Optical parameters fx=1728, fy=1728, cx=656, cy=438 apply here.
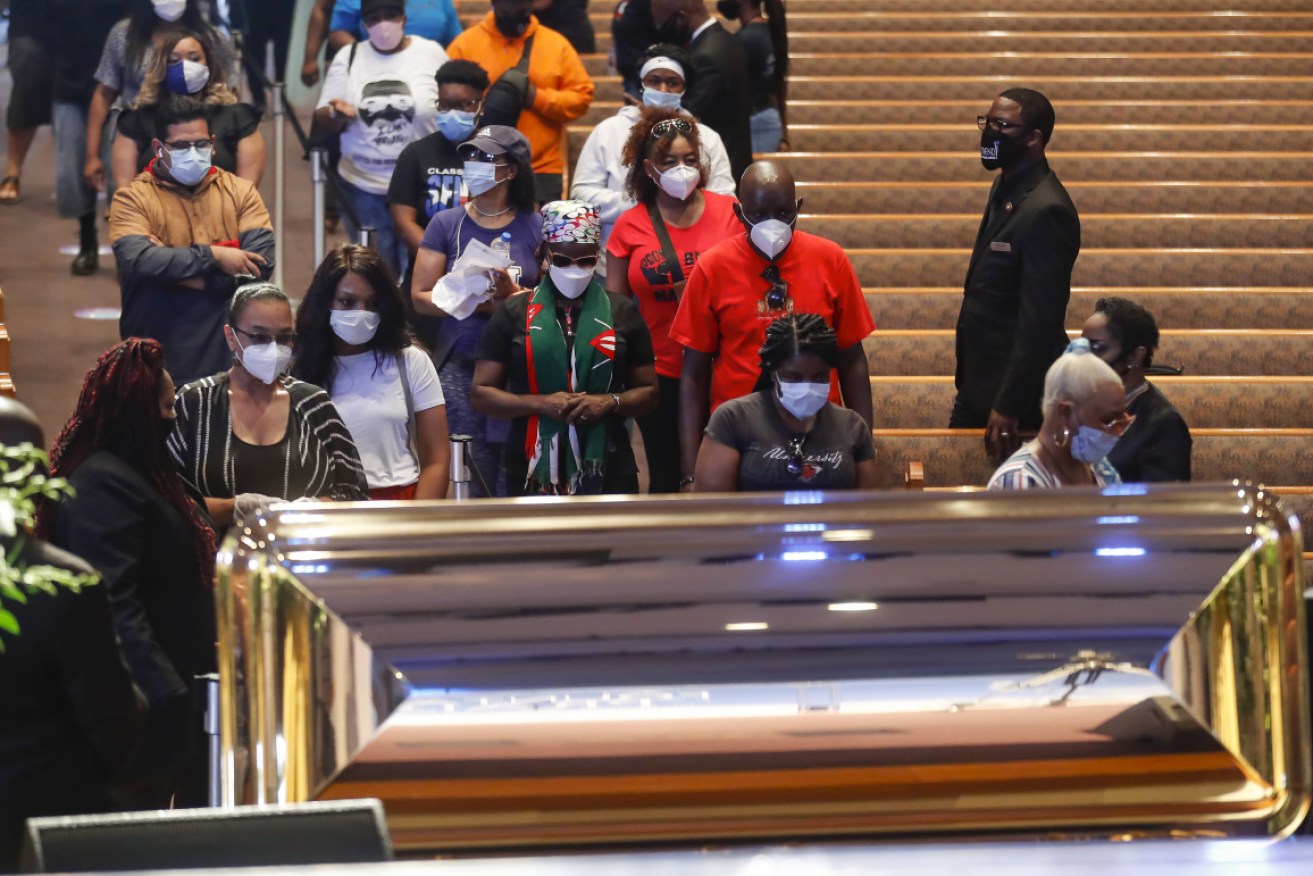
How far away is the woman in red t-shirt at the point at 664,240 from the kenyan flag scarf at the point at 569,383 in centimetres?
46

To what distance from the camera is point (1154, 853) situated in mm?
792

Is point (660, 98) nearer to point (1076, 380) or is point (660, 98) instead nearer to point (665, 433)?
point (665, 433)

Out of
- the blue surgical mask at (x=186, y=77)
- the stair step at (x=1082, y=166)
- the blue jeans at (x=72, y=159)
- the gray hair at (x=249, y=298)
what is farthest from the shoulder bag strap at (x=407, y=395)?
the stair step at (x=1082, y=166)

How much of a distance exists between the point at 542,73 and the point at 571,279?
2.20m

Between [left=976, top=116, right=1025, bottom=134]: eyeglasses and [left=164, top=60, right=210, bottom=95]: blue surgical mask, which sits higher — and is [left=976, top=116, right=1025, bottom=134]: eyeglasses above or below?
below

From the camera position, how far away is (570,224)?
4840 mm

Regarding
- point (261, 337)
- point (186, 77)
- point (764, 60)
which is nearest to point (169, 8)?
point (186, 77)

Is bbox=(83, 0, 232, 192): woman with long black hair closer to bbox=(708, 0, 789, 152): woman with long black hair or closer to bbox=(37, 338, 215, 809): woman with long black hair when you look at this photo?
bbox=(708, 0, 789, 152): woman with long black hair

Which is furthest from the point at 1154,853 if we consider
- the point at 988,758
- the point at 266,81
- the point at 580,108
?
the point at 266,81

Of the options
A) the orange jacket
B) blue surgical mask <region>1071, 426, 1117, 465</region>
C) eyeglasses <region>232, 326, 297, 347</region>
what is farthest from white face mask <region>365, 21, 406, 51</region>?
blue surgical mask <region>1071, 426, 1117, 465</region>

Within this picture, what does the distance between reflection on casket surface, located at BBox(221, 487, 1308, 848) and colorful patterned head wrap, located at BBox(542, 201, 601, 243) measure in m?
3.87

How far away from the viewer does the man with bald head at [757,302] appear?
4777mm

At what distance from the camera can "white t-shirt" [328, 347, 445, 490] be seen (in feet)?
14.5

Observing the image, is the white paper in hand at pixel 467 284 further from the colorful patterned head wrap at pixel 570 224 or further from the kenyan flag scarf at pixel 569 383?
the kenyan flag scarf at pixel 569 383
